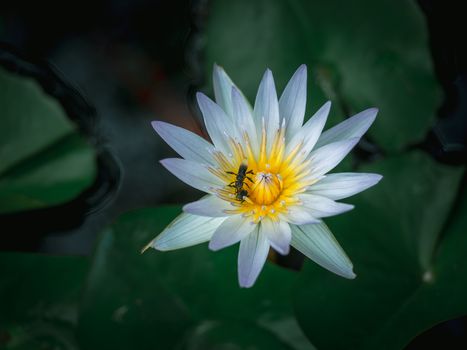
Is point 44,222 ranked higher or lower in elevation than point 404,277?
higher

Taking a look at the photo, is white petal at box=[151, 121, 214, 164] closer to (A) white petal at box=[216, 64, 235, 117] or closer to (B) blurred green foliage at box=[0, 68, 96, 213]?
(A) white petal at box=[216, 64, 235, 117]

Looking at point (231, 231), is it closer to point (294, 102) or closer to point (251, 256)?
point (251, 256)

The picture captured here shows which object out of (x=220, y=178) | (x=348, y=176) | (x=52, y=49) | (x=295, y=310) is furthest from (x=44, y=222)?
(x=348, y=176)

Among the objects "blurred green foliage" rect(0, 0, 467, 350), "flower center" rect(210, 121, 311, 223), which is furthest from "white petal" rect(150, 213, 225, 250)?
"blurred green foliage" rect(0, 0, 467, 350)

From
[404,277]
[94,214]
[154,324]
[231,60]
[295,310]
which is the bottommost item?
[404,277]

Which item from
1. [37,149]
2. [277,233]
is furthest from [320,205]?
[37,149]

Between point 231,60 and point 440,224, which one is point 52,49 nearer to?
point 231,60

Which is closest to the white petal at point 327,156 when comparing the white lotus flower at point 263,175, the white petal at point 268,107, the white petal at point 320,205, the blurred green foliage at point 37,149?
the white lotus flower at point 263,175
